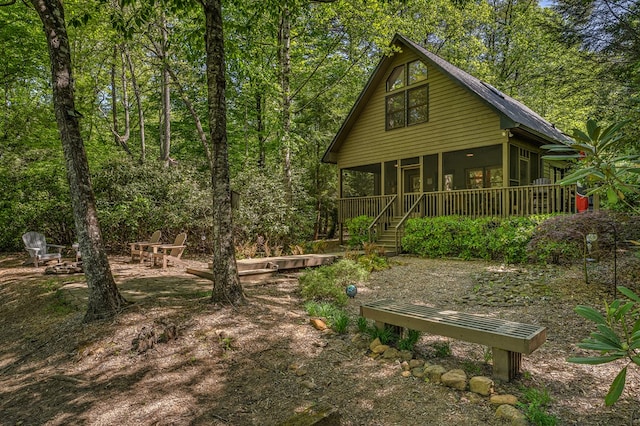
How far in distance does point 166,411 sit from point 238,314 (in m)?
1.81

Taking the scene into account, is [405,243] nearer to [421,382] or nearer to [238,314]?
[238,314]

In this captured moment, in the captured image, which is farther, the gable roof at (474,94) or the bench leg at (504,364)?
the gable roof at (474,94)

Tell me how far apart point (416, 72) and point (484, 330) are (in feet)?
40.6

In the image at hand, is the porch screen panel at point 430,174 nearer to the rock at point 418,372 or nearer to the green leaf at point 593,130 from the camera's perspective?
the rock at point 418,372

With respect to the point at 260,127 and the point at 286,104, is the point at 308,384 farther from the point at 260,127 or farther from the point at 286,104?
the point at 260,127

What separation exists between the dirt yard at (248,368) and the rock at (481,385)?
0.24ft

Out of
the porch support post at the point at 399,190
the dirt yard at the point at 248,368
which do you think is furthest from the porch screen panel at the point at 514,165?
the dirt yard at the point at 248,368

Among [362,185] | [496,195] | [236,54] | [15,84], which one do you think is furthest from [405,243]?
[15,84]

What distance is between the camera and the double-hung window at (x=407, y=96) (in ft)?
43.9

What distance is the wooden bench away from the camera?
2.98 metres

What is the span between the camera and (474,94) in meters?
11.1

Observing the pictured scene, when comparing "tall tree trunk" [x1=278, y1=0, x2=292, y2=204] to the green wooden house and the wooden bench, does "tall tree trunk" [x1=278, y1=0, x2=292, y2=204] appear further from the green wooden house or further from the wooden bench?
the wooden bench

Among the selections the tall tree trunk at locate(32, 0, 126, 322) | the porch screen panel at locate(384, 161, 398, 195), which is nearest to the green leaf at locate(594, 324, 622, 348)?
the tall tree trunk at locate(32, 0, 126, 322)

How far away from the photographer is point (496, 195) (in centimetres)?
1083
